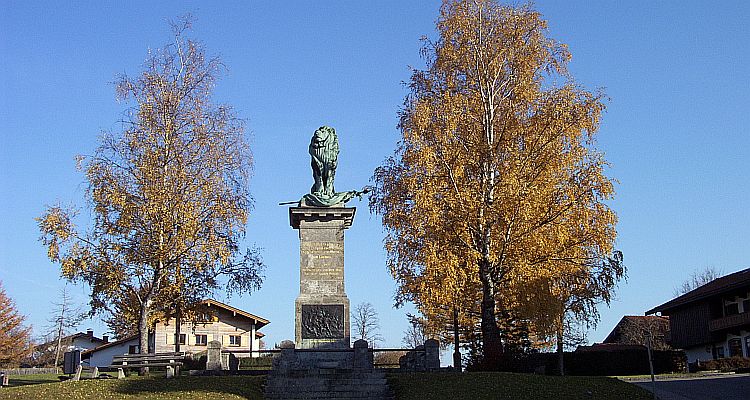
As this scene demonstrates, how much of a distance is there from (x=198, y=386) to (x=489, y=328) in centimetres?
1010

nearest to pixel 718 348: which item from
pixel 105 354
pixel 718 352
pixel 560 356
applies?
pixel 718 352

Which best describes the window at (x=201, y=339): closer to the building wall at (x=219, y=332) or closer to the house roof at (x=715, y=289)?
the building wall at (x=219, y=332)

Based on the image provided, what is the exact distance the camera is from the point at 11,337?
6022cm

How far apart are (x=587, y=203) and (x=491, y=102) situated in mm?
5290

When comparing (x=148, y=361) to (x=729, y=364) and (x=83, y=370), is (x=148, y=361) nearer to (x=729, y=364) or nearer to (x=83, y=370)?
(x=83, y=370)

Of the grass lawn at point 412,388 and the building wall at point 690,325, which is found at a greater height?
the building wall at point 690,325

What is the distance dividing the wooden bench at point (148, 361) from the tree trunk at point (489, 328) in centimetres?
1018

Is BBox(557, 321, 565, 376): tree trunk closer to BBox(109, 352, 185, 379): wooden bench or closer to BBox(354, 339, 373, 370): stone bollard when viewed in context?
BBox(354, 339, 373, 370): stone bollard

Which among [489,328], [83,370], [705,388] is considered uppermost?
[489,328]

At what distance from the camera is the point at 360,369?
24.7 meters

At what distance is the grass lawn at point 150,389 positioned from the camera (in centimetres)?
2233

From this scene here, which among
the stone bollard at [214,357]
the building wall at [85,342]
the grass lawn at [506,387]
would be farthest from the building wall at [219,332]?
the grass lawn at [506,387]

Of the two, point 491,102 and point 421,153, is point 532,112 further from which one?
point 421,153

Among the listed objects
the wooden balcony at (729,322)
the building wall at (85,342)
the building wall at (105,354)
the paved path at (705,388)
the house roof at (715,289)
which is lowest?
the paved path at (705,388)
